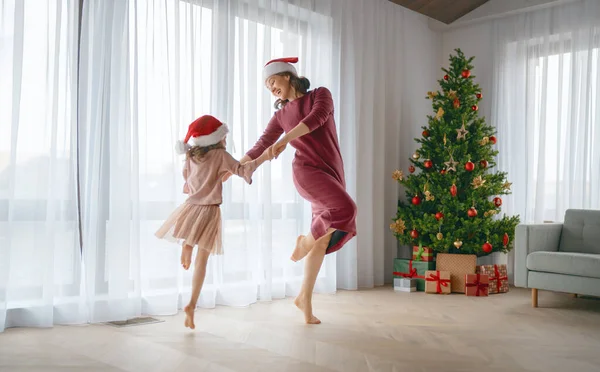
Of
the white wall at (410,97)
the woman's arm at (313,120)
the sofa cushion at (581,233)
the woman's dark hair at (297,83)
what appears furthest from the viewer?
the white wall at (410,97)

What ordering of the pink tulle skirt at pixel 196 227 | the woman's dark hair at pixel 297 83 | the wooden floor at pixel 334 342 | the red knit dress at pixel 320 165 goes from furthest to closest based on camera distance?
1. the woman's dark hair at pixel 297 83
2. the red knit dress at pixel 320 165
3. the pink tulle skirt at pixel 196 227
4. the wooden floor at pixel 334 342

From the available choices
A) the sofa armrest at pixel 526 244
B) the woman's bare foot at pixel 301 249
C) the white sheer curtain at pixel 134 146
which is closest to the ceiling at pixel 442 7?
the white sheer curtain at pixel 134 146

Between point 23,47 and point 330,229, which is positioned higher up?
point 23,47

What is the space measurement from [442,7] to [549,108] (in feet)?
4.59

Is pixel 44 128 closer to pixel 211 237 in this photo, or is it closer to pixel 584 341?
pixel 211 237

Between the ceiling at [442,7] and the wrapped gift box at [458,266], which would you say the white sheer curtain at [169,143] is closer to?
the wrapped gift box at [458,266]

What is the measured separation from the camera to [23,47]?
328cm

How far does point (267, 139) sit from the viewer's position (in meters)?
3.62

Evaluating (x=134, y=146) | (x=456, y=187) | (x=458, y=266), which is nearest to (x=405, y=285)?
(x=458, y=266)

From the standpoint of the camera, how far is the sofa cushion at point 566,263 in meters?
3.86

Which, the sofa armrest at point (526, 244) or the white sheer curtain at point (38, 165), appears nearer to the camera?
the white sheer curtain at point (38, 165)

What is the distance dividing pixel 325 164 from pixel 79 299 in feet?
5.26

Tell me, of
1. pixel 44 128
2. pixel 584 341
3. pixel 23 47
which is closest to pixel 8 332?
pixel 44 128

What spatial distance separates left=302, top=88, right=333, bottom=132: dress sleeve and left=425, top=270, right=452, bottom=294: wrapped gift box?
2.05 metres
